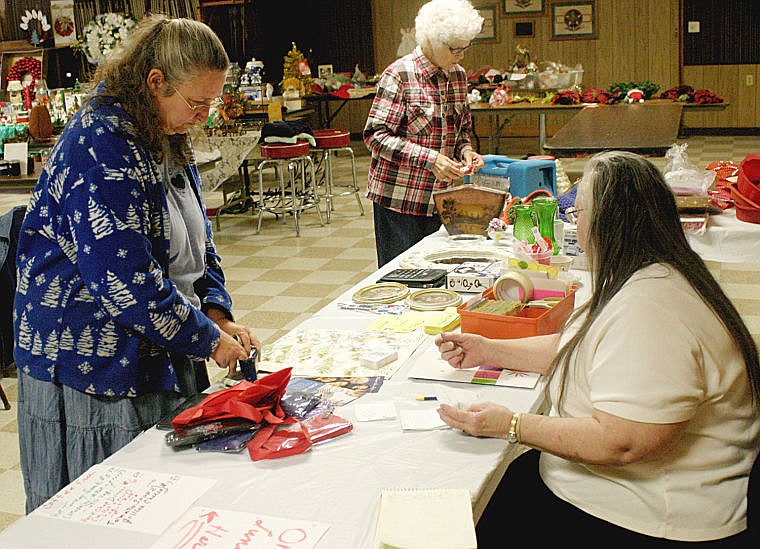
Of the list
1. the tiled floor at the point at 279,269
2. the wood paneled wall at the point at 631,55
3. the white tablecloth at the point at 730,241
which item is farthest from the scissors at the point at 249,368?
the wood paneled wall at the point at 631,55

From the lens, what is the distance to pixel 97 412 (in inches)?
76.1

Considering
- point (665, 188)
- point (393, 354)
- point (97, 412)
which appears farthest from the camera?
point (393, 354)

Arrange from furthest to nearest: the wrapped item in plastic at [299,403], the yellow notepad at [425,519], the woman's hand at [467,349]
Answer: the woman's hand at [467,349] → the wrapped item in plastic at [299,403] → the yellow notepad at [425,519]

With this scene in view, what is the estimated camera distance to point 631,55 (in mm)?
12477

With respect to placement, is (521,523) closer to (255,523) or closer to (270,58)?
(255,523)

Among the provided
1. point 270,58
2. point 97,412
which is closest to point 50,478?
point 97,412

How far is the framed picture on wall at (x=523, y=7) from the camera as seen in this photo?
12758 mm

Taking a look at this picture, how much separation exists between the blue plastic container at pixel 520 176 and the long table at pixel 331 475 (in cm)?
199

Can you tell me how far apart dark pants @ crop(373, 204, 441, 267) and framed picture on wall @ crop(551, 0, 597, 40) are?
9.65m

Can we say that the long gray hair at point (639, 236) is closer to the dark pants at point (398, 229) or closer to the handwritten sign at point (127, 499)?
the handwritten sign at point (127, 499)

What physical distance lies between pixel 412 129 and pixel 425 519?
8.89ft

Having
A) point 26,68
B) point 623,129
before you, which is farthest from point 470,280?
point 26,68

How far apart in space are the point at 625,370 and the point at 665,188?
0.39 meters

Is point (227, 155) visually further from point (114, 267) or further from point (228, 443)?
point (228, 443)
